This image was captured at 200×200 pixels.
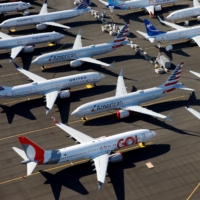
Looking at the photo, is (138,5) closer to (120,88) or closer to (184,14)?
(184,14)

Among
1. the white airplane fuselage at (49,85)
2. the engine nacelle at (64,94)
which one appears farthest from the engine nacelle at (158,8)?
the engine nacelle at (64,94)

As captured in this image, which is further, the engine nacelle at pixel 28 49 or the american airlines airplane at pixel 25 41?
the engine nacelle at pixel 28 49

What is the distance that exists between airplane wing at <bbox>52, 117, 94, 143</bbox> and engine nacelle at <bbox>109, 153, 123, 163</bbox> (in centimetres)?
580

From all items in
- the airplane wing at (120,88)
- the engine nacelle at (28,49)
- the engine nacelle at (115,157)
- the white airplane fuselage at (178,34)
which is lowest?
the engine nacelle at (115,157)

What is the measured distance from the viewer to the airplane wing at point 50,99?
90.3 m

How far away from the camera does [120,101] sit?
89625 mm

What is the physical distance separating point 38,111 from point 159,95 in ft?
91.3

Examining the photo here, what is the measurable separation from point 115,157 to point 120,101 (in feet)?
56.0

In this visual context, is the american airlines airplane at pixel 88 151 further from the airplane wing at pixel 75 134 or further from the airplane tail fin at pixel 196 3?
the airplane tail fin at pixel 196 3

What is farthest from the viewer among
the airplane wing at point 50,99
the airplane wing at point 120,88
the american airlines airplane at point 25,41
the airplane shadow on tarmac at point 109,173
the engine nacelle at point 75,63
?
the american airlines airplane at point 25,41

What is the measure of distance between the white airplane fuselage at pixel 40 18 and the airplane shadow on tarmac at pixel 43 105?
1511 inches

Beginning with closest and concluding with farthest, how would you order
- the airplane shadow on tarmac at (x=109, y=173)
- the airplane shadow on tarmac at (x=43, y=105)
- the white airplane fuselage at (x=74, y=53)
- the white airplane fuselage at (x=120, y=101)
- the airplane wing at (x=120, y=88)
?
the airplane shadow on tarmac at (x=109, y=173) < the white airplane fuselage at (x=120, y=101) < the airplane shadow on tarmac at (x=43, y=105) < the airplane wing at (x=120, y=88) < the white airplane fuselage at (x=74, y=53)

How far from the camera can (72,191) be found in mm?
71875

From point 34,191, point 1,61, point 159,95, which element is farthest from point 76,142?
point 1,61
